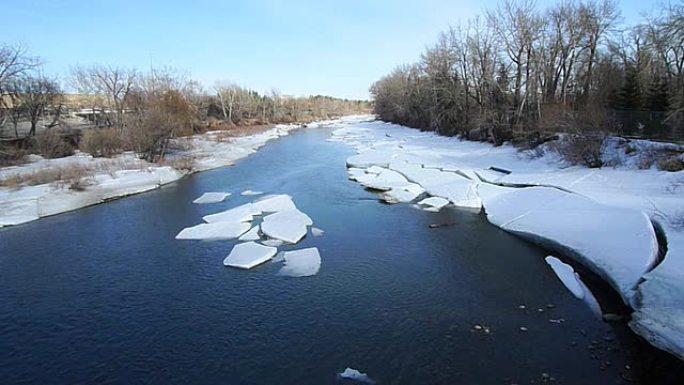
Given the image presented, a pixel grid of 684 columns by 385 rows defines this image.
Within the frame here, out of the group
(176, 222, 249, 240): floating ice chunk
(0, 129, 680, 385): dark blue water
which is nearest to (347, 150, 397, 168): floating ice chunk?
(0, 129, 680, 385): dark blue water

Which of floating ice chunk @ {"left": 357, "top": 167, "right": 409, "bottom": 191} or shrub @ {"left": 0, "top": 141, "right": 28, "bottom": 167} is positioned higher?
shrub @ {"left": 0, "top": 141, "right": 28, "bottom": 167}

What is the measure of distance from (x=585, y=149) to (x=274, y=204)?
508 inches

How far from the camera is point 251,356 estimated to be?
6.62m

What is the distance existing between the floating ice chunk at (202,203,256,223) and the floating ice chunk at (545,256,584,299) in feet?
28.9

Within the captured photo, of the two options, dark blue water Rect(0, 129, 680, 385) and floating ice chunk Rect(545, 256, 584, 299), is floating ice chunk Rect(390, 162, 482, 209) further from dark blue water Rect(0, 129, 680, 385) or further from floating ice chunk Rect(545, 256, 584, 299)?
floating ice chunk Rect(545, 256, 584, 299)

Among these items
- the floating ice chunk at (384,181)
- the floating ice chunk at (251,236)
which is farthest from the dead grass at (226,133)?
the floating ice chunk at (251,236)

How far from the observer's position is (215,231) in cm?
1253

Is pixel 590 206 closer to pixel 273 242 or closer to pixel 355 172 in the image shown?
pixel 273 242

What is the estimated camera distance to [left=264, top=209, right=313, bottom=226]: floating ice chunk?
13241mm

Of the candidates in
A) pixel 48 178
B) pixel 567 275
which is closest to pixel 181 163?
pixel 48 178

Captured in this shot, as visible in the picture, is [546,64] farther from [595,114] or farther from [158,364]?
[158,364]

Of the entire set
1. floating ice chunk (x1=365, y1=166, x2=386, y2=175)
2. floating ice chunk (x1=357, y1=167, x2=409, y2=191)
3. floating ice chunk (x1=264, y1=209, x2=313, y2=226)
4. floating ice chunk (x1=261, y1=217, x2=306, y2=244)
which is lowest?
floating ice chunk (x1=261, y1=217, x2=306, y2=244)

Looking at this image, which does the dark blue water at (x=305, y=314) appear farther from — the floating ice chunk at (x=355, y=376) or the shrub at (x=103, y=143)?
the shrub at (x=103, y=143)

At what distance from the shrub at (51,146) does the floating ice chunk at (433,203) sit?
22.8 meters
